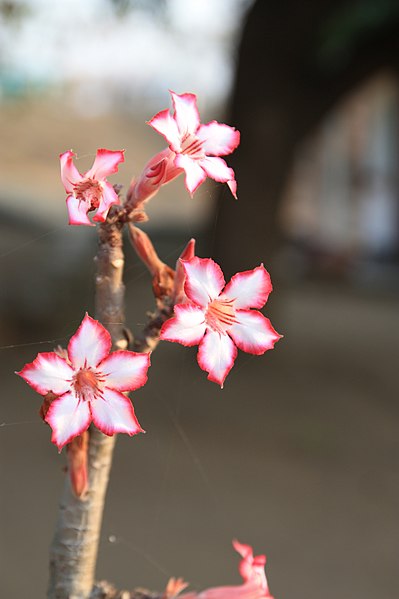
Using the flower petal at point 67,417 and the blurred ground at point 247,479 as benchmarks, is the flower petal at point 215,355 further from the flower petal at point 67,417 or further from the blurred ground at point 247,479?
the blurred ground at point 247,479

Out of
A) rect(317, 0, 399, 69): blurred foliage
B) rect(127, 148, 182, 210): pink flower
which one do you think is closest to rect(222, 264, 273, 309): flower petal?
rect(127, 148, 182, 210): pink flower

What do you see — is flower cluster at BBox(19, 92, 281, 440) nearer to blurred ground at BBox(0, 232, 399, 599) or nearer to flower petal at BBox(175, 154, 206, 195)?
flower petal at BBox(175, 154, 206, 195)

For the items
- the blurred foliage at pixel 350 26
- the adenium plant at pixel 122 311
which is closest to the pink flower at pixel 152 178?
the adenium plant at pixel 122 311

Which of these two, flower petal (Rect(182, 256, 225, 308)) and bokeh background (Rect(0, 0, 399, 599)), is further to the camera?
bokeh background (Rect(0, 0, 399, 599))

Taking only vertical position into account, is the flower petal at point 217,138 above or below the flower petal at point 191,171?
above

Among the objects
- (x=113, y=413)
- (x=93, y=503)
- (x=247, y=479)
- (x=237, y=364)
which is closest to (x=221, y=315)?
(x=113, y=413)

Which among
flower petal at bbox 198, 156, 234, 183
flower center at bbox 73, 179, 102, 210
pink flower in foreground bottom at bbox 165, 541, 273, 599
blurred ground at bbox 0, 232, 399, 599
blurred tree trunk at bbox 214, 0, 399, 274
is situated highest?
blurred tree trunk at bbox 214, 0, 399, 274

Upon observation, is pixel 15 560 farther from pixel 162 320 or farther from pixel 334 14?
pixel 334 14

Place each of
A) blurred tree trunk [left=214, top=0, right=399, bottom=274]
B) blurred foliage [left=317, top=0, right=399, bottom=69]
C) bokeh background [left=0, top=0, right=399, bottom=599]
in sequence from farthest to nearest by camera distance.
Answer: blurred tree trunk [left=214, top=0, right=399, bottom=274] → blurred foliage [left=317, top=0, right=399, bottom=69] → bokeh background [left=0, top=0, right=399, bottom=599]
